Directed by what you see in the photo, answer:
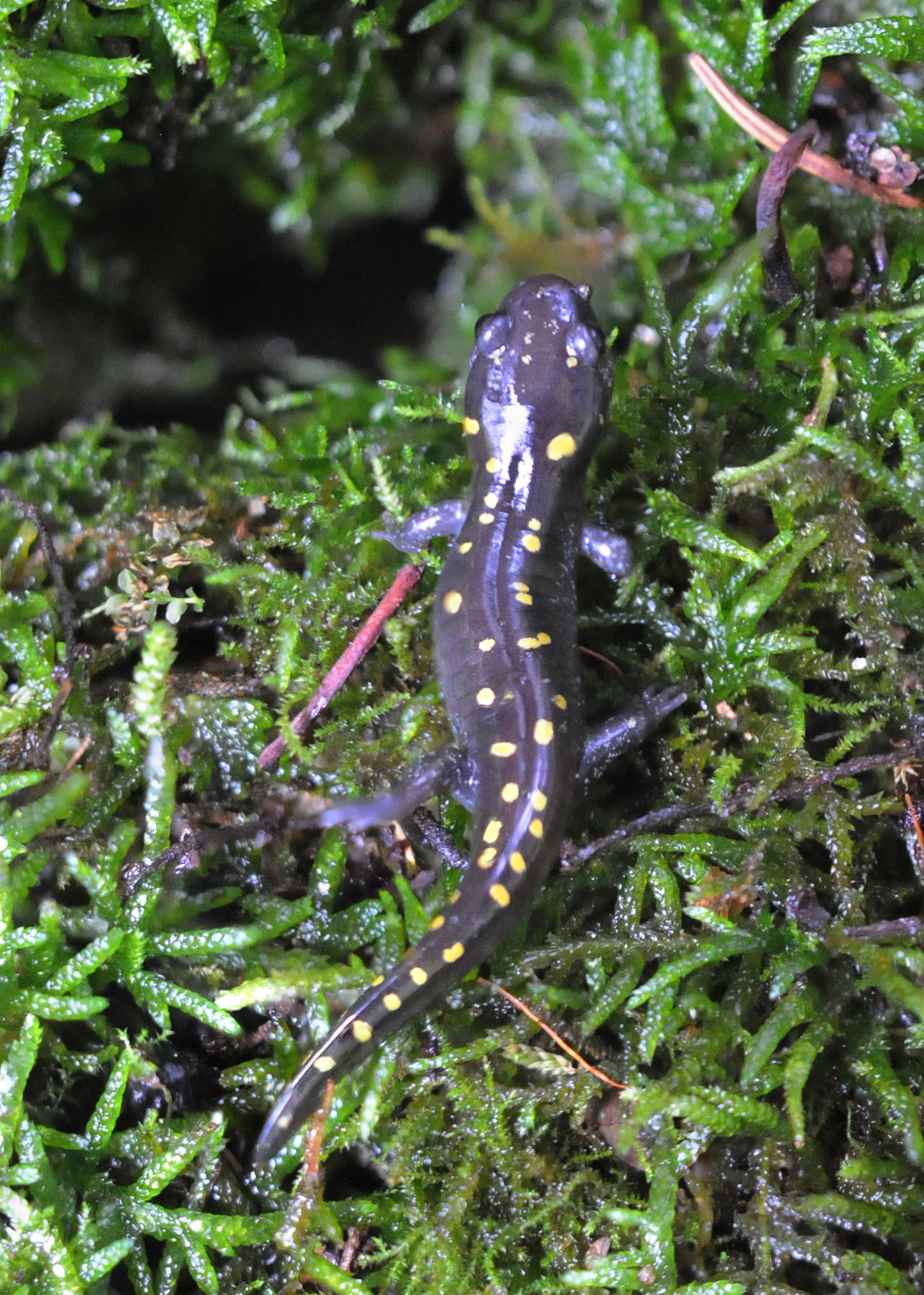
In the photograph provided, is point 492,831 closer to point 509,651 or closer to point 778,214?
point 509,651

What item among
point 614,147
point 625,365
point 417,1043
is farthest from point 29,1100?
point 614,147

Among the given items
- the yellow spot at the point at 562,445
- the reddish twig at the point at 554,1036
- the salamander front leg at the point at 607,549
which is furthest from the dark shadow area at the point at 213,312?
the reddish twig at the point at 554,1036

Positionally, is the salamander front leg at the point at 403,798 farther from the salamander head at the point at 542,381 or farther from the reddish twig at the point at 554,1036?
the salamander head at the point at 542,381

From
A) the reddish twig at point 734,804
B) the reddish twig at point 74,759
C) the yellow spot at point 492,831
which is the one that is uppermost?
the reddish twig at point 74,759

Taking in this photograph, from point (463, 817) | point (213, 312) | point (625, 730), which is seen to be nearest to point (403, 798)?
point (463, 817)

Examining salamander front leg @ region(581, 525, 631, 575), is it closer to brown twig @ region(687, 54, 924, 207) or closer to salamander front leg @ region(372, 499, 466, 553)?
salamander front leg @ region(372, 499, 466, 553)

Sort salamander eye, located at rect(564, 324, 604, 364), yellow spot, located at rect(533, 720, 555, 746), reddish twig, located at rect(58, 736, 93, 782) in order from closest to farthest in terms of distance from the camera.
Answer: yellow spot, located at rect(533, 720, 555, 746)
reddish twig, located at rect(58, 736, 93, 782)
salamander eye, located at rect(564, 324, 604, 364)

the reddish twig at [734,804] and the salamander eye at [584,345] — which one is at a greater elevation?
the salamander eye at [584,345]

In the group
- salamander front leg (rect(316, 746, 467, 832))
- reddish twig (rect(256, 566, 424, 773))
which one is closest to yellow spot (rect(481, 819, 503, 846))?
salamander front leg (rect(316, 746, 467, 832))

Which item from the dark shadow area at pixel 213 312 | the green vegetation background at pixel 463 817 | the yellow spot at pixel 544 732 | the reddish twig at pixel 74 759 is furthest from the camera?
the dark shadow area at pixel 213 312
